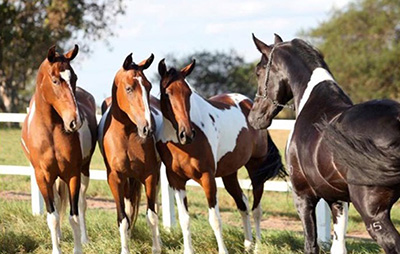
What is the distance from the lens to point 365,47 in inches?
1423

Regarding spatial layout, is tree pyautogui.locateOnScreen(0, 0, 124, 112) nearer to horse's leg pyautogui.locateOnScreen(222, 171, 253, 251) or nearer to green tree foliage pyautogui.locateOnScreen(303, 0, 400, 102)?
green tree foliage pyautogui.locateOnScreen(303, 0, 400, 102)

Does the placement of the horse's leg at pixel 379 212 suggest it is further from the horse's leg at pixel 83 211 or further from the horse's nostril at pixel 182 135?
the horse's leg at pixel 83 211

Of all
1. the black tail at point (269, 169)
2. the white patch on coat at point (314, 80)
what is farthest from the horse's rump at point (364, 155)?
the black tail at point (269, 169)

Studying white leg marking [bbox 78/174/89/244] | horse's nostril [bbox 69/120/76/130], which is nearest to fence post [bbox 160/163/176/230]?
white leg marking [bbox 78/174/89/244]

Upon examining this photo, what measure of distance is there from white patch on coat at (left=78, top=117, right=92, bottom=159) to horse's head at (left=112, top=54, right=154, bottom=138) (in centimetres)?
63

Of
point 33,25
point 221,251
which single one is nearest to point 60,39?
point 33,25

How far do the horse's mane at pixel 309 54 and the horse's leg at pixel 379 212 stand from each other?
53.7 inches

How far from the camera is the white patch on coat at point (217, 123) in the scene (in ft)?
23.3

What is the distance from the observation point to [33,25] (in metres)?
29.5

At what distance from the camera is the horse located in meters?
4.58

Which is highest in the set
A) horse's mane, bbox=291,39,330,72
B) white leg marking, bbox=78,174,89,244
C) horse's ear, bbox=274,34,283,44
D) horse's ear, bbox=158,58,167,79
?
horse's ear, bbox=274,34,283,44

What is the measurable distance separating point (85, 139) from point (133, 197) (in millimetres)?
933

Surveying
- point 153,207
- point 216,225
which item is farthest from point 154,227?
point 216,225

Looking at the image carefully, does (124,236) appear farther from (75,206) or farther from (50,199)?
(50,199)
